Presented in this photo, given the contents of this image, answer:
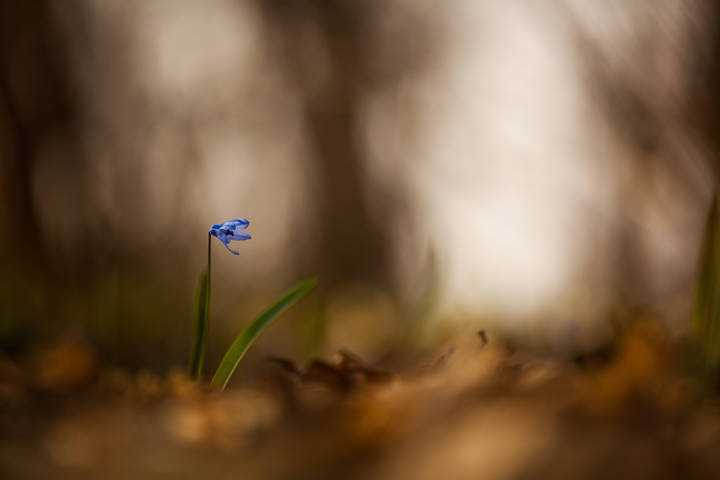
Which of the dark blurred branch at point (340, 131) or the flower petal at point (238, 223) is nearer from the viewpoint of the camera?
the flower petal at point (238, 223)

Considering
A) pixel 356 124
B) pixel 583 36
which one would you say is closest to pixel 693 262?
pixel 583 36

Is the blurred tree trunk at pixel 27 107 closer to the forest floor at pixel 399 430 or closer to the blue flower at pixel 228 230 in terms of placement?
the blue flower at pixel 228 230

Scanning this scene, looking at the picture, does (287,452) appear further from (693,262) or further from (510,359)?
(693,262)

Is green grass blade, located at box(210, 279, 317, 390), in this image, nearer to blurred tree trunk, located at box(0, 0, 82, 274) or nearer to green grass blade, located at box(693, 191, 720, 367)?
green grass blade, located at box(693, 191, 720, 367)

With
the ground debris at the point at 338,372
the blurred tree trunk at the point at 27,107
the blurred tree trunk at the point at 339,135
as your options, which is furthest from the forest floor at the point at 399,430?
the blurred tree trunk at the point at 339,135

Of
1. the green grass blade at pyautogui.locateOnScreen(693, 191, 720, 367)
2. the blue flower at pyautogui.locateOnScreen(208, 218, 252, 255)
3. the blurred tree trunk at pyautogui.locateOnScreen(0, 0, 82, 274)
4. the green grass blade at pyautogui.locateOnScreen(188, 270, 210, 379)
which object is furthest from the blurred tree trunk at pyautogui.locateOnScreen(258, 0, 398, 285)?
the green grass blade at pyautogui.locateOnScreen(693, 191, 720, 367)

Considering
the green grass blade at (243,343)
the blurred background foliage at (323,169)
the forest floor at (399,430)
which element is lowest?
the forest floor at (399,430)

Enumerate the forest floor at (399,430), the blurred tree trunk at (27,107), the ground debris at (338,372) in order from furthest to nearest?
1. the blurred tree trunk at (27,107)
2. the ground debris at (338,372)
3. the forest floor at (399,430)
